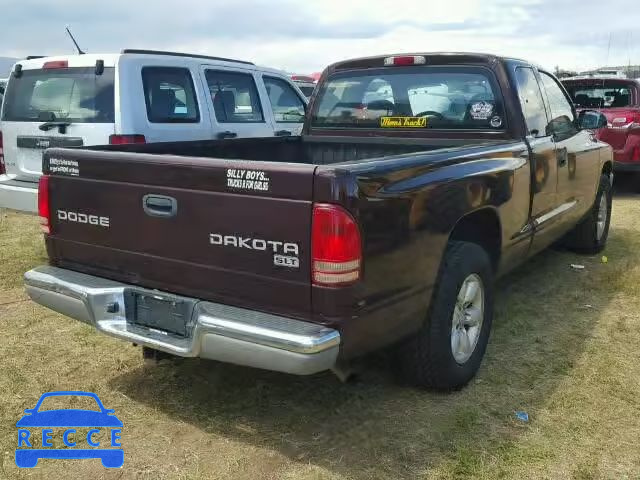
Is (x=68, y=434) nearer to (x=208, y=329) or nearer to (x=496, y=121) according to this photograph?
(x=208, y=329)

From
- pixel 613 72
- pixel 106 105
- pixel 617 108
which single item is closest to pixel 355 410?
pixel 106 105

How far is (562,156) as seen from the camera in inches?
186

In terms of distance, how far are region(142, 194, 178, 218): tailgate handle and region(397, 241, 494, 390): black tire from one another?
1278 mm

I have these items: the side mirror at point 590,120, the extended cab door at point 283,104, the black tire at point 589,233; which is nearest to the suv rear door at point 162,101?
the extended cab door at point 283,104

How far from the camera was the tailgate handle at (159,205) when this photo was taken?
2.86 meters

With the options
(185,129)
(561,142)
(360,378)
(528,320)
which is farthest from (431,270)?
(185,129)

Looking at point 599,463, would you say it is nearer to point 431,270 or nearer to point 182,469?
point 431,270

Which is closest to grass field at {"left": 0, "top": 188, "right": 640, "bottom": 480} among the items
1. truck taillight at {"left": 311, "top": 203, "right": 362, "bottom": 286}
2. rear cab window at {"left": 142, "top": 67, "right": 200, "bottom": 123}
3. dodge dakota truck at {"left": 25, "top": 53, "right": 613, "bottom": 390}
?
dodge dakota truck at {"left": 25, "top": 53, "right": 613, "bottom": 390}

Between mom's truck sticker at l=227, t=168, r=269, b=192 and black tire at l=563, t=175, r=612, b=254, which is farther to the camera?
black tire at l=563, t=175, r=612, b=254

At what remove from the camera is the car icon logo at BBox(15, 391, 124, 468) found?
2881 millimetres

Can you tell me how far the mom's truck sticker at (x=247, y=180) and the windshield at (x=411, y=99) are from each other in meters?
2.14

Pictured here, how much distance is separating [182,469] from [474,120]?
2.80m

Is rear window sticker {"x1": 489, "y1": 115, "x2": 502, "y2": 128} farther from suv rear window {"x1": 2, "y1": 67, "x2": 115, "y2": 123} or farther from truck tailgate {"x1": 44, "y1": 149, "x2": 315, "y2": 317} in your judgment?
A: suv rear window {"x1": 2, "y1": 67, "x2": 115, "y2": 123}

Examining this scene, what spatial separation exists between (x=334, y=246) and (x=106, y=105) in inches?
149
